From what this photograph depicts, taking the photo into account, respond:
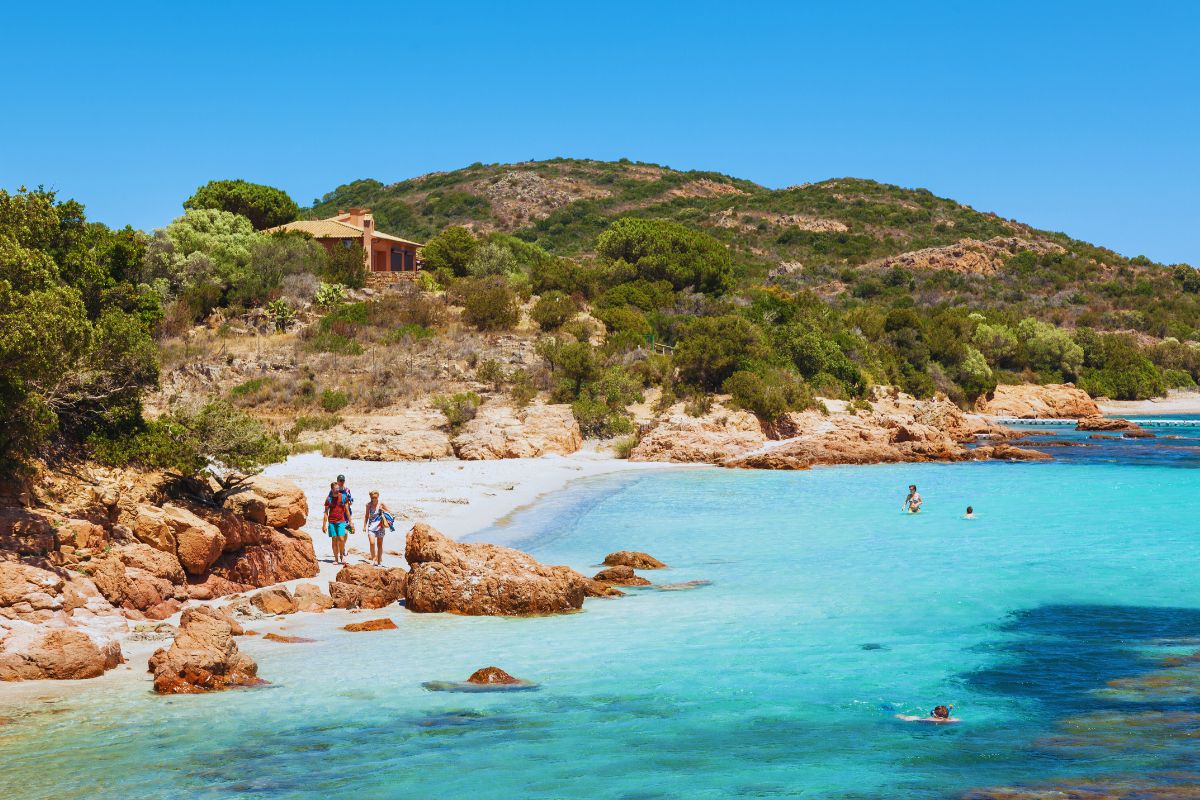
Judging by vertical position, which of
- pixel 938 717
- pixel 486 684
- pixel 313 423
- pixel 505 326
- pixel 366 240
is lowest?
pixel 938 717

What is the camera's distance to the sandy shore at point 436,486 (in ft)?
60.3

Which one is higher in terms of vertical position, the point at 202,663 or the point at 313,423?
the point at 313,423

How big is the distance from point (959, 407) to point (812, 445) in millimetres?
21021

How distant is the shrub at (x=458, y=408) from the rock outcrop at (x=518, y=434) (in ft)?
0.80

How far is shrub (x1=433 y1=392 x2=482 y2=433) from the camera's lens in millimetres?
33000

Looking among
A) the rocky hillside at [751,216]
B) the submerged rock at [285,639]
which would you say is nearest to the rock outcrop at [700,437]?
the submerged rock at [285,639]

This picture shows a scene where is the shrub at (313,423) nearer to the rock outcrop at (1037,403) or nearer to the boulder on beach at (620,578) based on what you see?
the boulder on beach at (620,578)

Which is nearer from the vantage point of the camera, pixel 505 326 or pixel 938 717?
pixel 938 717

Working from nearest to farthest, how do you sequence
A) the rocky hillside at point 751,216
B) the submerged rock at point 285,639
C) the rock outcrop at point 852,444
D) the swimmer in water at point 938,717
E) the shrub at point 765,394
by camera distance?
the swimmer in water at point 938,717 → the submerged rock at point 285,639 → the rock outcrop at point 852,444 → the shrub at point 765,394 → the rocky hillside at point 751,216

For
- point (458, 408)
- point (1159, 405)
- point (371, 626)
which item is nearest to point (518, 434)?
point (458, 408)

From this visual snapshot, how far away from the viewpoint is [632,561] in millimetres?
16625

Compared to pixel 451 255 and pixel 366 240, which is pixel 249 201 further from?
pixel 451 255

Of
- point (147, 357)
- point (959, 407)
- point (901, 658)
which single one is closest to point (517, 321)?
point (959, 407)

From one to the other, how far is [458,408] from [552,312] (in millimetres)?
9966
